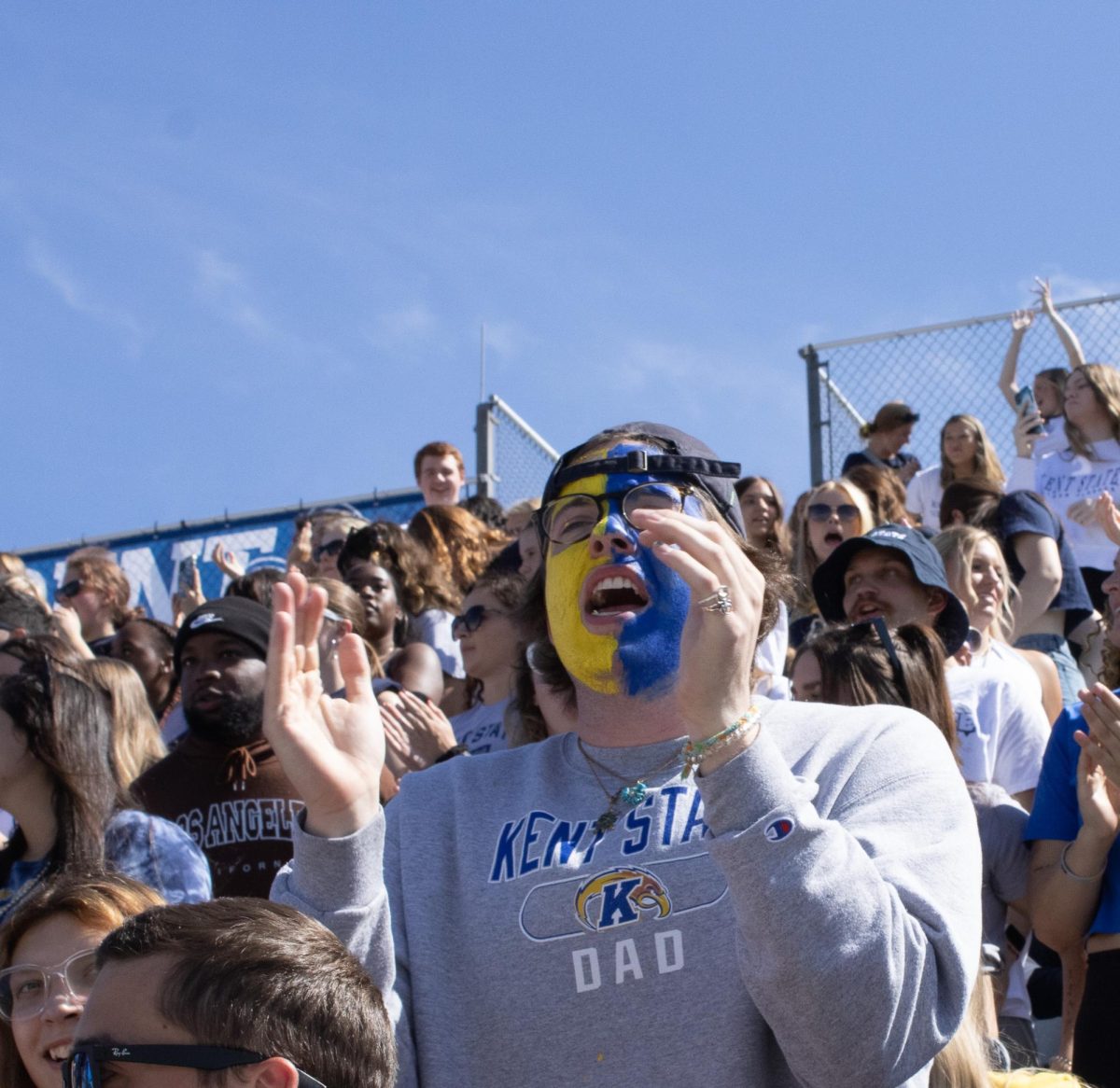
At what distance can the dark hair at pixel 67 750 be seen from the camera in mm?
4059

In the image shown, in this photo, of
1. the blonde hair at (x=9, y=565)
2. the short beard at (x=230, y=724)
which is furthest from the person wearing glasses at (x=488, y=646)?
the blonde hair at (x=9, y=565)

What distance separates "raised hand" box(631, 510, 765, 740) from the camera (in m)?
2.17

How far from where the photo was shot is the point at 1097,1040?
3650mm

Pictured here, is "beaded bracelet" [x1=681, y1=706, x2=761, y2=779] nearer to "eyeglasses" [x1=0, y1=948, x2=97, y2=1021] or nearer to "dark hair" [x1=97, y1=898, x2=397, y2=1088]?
"dark hair" [x1=97, y1=898, x2=397, y2=1088]

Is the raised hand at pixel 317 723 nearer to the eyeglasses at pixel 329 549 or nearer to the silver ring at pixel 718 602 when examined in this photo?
the silver ring at pixel 718 602

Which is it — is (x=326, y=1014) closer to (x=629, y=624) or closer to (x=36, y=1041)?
(x=629, y=624)

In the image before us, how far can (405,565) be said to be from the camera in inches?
297

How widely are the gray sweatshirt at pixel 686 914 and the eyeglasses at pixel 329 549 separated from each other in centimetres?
570

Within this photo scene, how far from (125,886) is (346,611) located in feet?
Result: 9.37

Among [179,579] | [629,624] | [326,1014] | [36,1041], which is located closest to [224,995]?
[326,1014]

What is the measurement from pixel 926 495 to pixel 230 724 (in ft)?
17.6

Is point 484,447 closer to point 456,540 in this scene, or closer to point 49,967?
point 456,540

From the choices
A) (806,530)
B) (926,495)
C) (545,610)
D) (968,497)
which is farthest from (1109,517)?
(545,610)

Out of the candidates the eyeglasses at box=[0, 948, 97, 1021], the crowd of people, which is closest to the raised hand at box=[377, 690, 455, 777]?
the crowd of people
